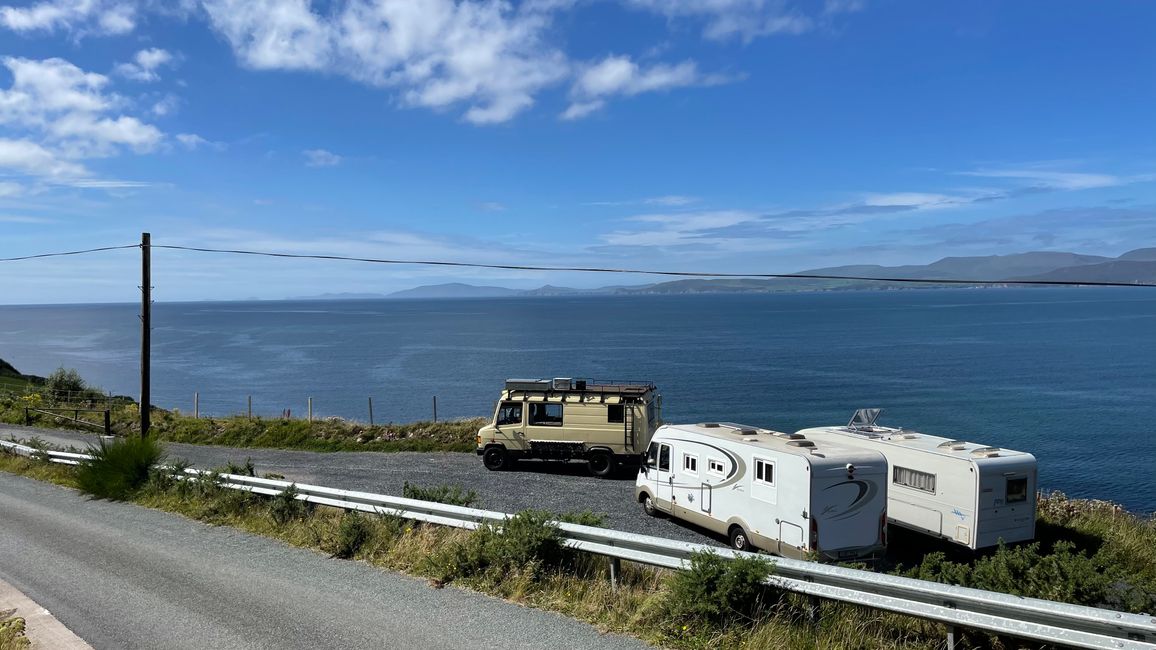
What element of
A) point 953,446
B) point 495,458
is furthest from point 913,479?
point 495,458

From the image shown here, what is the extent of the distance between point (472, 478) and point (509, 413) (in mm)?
2421

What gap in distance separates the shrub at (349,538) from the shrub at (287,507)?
1.71m

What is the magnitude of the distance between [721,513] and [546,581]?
7327mm

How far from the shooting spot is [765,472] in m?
13.7

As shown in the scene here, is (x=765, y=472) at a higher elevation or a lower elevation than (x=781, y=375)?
higher

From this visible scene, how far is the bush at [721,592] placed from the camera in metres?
6.89

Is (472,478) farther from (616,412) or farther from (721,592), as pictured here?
(721,592)

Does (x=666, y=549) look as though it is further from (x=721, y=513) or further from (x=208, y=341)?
(x=208, y=341)

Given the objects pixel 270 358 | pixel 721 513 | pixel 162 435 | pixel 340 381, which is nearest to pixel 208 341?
pixel 270 358

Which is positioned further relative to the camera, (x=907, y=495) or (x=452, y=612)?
(x=907, y=495)

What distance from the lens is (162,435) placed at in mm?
30031

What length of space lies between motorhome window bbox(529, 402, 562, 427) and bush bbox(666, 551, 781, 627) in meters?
14.8

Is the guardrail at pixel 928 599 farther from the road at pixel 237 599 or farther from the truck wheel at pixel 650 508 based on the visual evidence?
the truck wheel at pixel 650 508

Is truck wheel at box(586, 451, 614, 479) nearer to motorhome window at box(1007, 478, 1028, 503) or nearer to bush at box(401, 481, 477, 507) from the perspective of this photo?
bush at box(401, 481, 477, 507)
